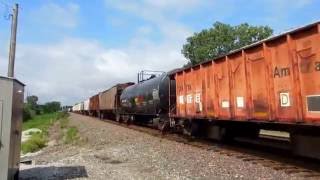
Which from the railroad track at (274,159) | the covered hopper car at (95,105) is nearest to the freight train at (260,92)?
the railroad track at (274,159)

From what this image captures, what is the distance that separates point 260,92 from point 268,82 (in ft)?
1.72

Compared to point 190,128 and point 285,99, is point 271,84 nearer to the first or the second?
point 285,99

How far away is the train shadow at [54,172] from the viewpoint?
982 centimetres

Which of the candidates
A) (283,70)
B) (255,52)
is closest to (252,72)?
(255,52)

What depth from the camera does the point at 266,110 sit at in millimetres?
11500

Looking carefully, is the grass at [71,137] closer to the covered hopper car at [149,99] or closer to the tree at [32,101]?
the covered hopper car at [149,99]

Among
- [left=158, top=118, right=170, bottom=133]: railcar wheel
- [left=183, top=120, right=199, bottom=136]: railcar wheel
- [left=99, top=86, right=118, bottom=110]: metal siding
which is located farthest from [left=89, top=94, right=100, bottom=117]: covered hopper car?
[left=183, top=120, right=199, bottom=136]: railcar wheel

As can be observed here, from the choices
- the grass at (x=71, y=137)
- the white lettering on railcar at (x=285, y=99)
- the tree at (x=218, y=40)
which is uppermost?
the tree at (x=218, y=40)

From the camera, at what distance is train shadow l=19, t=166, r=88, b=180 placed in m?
9.82

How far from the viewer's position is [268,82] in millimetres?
11359

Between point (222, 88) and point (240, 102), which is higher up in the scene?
point (222, 88)

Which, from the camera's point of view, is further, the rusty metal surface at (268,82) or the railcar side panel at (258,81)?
the railcar side panel at (258,81)

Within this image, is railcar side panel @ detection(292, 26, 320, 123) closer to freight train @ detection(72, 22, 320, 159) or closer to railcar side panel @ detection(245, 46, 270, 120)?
freight train @ detection(72, 22, 320, 159)

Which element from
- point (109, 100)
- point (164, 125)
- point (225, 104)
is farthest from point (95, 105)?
point (225, 104)
